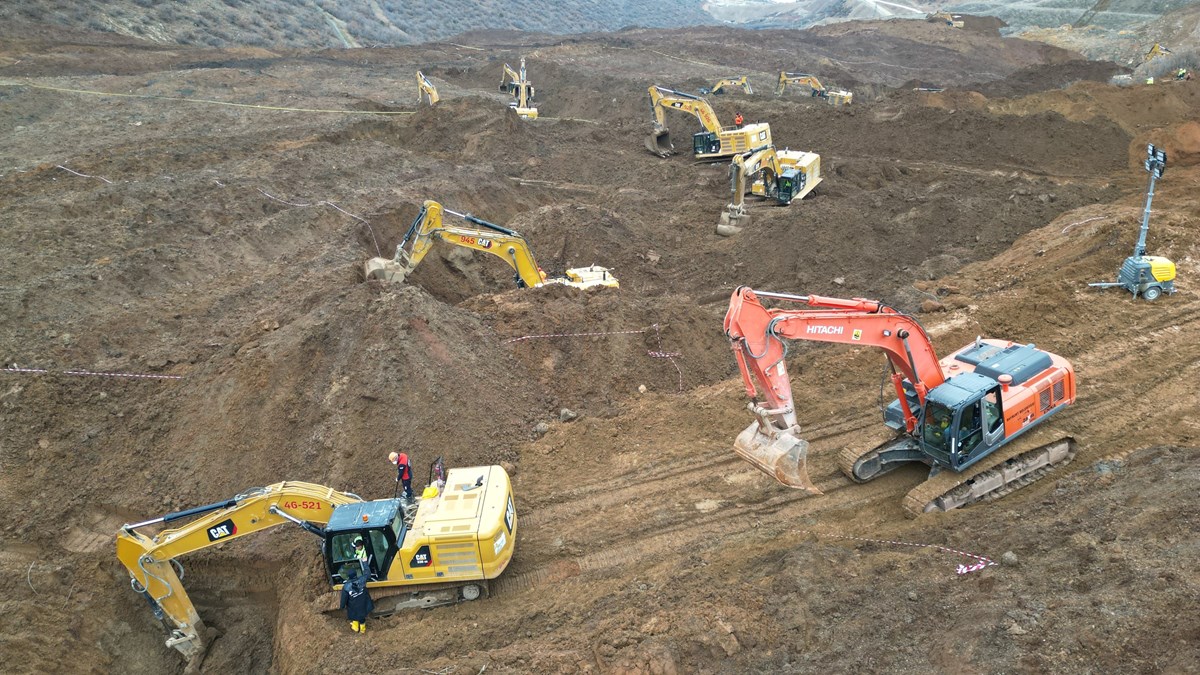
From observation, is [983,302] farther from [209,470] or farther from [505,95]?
[505,95]

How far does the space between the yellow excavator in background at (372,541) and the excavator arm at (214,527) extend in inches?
0.5

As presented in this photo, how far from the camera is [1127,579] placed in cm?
735

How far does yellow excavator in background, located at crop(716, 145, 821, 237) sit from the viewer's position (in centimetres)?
2152

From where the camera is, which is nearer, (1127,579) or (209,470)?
(1127,579)

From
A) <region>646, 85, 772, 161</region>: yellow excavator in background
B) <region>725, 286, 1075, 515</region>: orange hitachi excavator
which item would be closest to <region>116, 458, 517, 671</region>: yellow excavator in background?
<region>725, 286, 1075, 515</region>: orange hitachi excavator

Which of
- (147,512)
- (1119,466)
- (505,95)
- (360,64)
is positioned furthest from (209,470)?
(360,64)

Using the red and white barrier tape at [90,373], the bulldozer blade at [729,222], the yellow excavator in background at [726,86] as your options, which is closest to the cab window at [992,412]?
the bulldozer blade at [729,222]

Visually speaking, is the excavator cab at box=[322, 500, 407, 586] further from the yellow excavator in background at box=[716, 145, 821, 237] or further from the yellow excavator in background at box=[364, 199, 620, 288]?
the yellow excavator in background at box=[716, 145, 821, 237]

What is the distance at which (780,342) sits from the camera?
8492mm

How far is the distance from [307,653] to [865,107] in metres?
31.0

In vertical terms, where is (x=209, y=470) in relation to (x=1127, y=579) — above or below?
below

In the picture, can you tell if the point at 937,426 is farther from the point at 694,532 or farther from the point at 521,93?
the point at 521,93

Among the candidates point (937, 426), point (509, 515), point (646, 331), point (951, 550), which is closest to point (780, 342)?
point (937, 426)

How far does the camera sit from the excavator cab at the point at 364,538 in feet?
27.5
